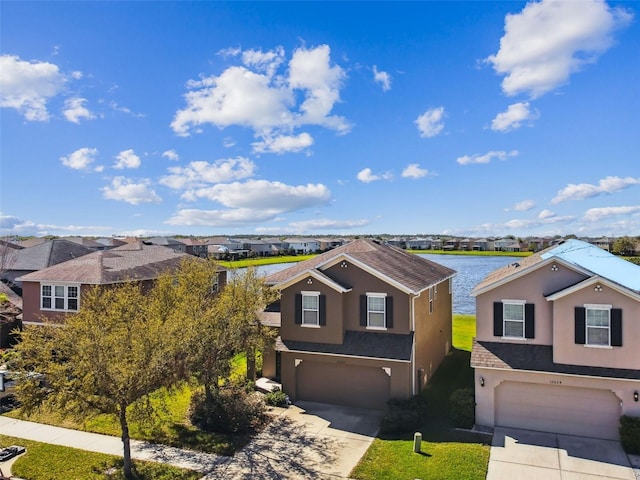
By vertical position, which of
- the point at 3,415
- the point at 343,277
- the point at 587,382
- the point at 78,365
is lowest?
the point at 3,415

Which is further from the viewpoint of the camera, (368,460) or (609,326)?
(609,326)

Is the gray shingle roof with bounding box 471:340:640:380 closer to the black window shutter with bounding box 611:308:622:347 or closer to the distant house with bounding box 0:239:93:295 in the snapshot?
the black window shutter with bounding box 611:308:622:347

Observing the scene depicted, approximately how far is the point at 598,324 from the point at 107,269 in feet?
79.7

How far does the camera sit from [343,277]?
19.6 m

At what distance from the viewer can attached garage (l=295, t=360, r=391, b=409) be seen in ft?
60.7

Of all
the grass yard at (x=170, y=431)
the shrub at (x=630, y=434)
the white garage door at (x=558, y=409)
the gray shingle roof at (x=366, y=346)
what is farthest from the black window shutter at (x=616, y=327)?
the grass yard at (x=170, y=431)

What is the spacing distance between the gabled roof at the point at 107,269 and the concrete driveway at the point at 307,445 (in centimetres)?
1296

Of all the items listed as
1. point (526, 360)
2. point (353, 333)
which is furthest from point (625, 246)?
point (353, 333)

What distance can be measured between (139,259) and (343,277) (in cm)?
1612

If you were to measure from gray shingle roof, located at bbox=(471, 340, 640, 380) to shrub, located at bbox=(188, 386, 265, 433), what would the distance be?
8.56 metres

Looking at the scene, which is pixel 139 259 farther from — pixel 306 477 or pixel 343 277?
pixel 306 477

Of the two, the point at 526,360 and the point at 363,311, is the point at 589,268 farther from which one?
the point at 363,311

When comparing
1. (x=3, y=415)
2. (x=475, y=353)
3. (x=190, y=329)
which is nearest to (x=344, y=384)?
(x=475, y=353)

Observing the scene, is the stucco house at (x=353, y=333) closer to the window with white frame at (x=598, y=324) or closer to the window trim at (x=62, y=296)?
the window with white frame at (x=598, y=324)
